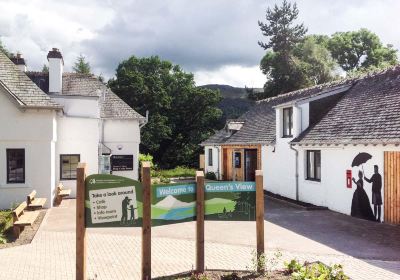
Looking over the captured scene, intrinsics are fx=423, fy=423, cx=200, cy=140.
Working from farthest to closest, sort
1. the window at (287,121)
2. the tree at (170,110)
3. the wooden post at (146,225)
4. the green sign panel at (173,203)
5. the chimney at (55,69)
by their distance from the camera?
the tree at (170,110)
the chimney at (55,69)
the window at (287,121)
the green sign panel at (173,203)
the wooden post at (146,225)

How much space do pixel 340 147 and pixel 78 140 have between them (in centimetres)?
1191

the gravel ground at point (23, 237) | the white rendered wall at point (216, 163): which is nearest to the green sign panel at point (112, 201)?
the gravel ground at point (23, 237)

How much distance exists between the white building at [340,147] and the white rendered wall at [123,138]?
6.83 meters

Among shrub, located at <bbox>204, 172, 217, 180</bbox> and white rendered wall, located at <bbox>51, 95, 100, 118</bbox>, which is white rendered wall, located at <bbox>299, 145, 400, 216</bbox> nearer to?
white rendered wall, located at <bbox>51, 95, 100, 118</bbox>

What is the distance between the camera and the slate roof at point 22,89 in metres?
16.6

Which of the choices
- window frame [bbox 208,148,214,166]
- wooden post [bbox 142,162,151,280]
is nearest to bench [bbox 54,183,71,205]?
wooden post [bbox 142,162,151,280]

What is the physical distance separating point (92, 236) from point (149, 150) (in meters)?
33.3

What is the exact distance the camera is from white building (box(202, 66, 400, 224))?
1412 cm

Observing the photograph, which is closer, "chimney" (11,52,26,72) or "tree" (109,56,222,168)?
"chimney" (11,52,26,72)

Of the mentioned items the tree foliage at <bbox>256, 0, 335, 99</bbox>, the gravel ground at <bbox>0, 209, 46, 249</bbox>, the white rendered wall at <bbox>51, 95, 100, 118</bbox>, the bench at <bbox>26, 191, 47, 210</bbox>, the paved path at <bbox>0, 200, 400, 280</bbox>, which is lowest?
the paved path at <bbox>0, 200, 400, 280</bbox>

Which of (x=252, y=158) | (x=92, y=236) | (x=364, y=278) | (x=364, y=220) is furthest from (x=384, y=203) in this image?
(x=252, y=158)

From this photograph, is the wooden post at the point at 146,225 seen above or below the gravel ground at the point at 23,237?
above

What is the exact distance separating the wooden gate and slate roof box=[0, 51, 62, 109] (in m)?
12.1

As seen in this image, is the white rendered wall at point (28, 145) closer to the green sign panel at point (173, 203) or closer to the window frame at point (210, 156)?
the green sign panel at point (173, 203)
